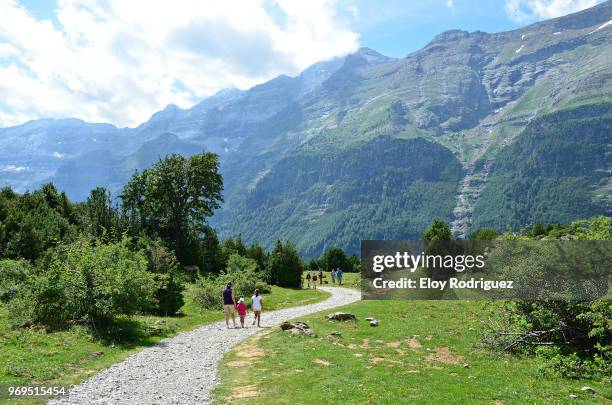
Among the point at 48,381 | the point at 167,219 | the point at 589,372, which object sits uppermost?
the point at 167,219

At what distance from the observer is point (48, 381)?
17.4 m

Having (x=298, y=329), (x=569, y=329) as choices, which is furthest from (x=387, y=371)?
(x=569, y=329)

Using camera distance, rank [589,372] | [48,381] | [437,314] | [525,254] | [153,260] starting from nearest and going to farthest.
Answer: [48,381], [589,372], [525,254], [437,314], [153,260]

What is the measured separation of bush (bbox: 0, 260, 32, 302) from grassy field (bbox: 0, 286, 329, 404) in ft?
4.73

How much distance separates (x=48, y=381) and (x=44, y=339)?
5.92 m

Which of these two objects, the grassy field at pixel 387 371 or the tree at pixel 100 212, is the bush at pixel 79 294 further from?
the tree at pixel 100 212

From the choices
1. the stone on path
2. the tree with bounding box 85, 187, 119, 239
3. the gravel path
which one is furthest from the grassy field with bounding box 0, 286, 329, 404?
the tree with bounding box 85, 187, 119, 239

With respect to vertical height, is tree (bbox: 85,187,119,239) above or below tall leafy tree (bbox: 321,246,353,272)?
above

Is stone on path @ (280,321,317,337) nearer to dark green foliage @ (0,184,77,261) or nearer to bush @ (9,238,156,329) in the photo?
bush @ (9,238,156,329)

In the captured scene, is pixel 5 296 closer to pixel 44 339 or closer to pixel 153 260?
pixel 44 339

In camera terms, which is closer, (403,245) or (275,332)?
(275,332)

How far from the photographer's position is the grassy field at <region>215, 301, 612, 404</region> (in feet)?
53.7

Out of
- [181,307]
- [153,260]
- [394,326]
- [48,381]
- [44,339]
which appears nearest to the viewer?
[48,381]

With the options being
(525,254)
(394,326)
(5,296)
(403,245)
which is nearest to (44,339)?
(5,296)
